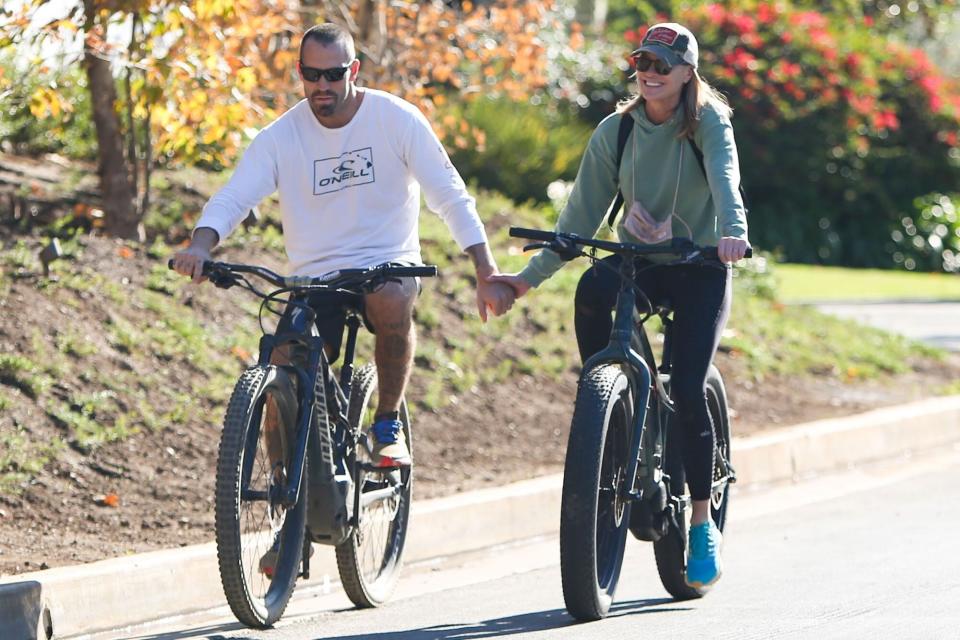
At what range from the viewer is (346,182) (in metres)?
5.47

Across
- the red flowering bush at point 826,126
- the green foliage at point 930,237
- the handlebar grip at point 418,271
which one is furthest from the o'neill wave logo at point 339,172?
the green foliage at point 930,237

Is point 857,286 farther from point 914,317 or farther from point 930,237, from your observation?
point 930,237

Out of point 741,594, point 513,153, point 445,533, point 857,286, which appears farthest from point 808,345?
point 857,286

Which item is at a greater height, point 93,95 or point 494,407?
point 93,95

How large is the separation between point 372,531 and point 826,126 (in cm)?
1797

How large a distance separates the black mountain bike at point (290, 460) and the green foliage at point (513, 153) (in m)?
10.5

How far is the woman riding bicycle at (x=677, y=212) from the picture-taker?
548 centimetres

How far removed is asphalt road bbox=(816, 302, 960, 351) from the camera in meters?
14.2

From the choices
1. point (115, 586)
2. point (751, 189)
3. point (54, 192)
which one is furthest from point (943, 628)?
point (751, 189)

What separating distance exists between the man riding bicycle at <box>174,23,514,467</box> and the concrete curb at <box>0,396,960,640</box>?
0.99 m

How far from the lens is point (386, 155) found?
18.1 feet

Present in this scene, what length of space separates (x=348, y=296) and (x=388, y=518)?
0.92 meters

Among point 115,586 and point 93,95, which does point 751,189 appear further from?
point 115,586

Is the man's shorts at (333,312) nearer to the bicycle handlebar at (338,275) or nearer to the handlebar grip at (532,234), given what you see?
the bicycle handlebar at (338,275)
